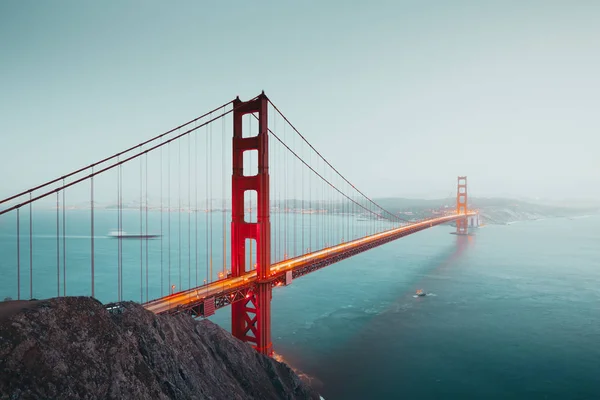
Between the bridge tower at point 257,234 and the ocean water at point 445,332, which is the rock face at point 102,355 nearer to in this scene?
the bridge tower at point 257,234

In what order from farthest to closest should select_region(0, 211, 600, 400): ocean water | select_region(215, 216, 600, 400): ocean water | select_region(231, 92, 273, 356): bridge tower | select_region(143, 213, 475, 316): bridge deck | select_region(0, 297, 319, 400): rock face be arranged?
1. select_region(0, 211, 600, 400): ocean water
2. select_region(215, 216, 600, 400): ocean water
3. select_region(231, 92, 273, 356): bridge tower
4. select_region(143, 213, 475, 316): bridge deck
5. select_region(0, 297, 319, 400): rock face

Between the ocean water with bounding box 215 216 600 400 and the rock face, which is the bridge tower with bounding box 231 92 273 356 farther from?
the rock face

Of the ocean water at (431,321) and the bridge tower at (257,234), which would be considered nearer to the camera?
the bridge tower at (257,234)

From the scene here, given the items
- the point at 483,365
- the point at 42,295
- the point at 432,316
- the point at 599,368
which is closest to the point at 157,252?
the point at 42,295

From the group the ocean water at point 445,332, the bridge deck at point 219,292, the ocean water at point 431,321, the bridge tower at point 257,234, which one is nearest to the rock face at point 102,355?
the bridge deck at point 219,292

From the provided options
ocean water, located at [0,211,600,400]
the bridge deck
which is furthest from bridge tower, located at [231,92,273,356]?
ocean water, located at [0,211,600,400]
